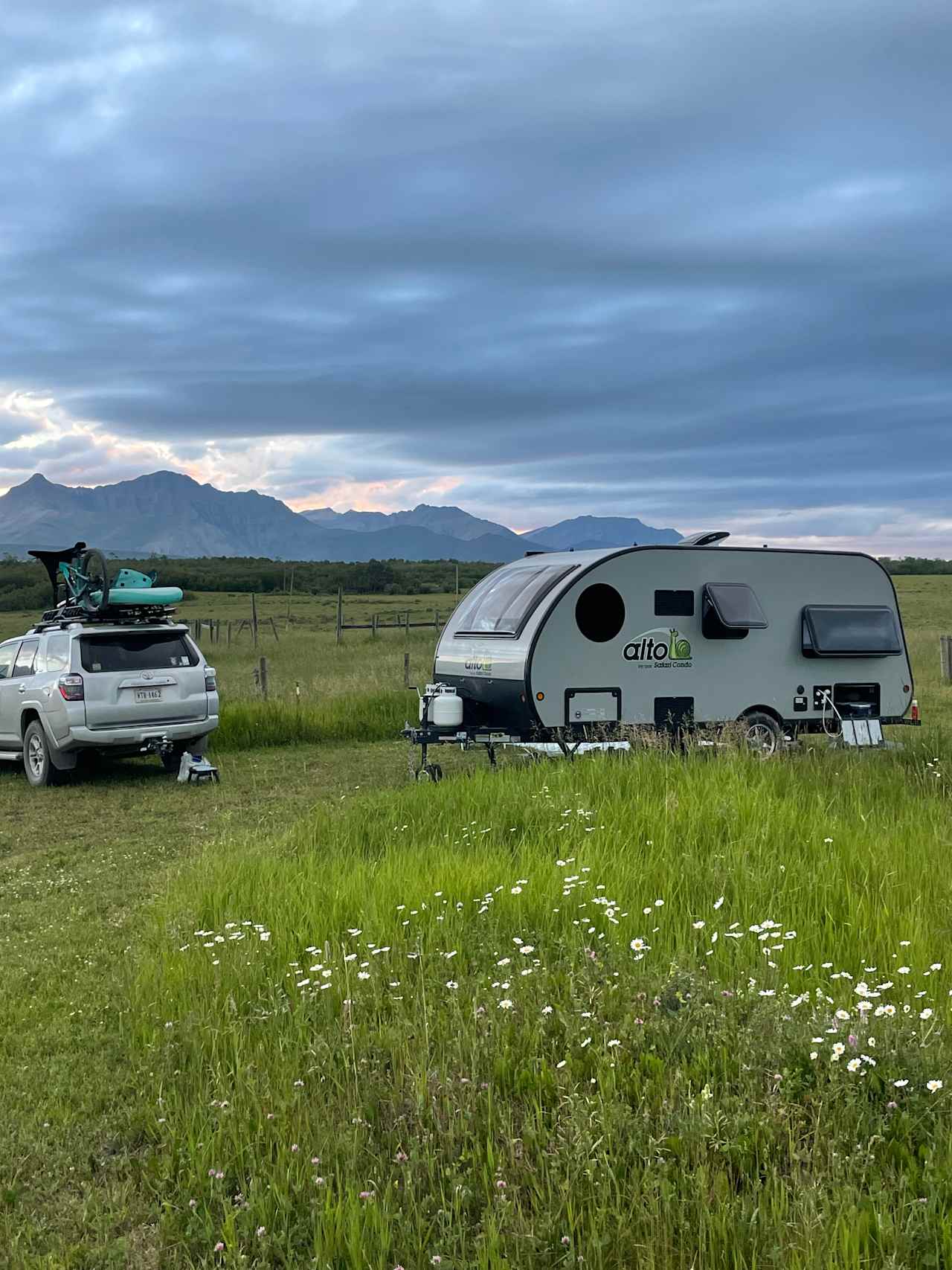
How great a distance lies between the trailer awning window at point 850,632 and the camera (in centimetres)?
1328

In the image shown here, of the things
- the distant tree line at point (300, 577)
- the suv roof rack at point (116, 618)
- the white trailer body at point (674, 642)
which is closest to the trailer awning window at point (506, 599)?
the white trailer body at point (674, 642)

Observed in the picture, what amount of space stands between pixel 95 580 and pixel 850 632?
9.35 meters

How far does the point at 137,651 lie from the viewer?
13172 mm

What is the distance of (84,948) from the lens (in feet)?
20.1

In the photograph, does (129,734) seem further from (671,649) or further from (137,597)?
(671,649)

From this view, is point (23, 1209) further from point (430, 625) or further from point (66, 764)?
point (430, 625)

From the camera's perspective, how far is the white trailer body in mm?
11922

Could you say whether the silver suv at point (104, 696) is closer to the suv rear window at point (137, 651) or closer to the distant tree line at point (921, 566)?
the suv rear window at point (137, 651)

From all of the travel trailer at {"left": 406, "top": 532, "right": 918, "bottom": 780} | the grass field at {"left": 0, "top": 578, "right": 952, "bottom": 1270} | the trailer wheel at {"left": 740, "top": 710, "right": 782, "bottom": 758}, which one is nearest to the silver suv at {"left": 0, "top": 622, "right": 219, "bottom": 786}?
the travel trailer at {"left": 406, "top": 532, "right": 918, "bottom": 780}

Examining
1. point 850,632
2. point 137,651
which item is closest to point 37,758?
point 137,651

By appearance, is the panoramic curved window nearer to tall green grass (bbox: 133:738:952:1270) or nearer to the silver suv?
the silver suv

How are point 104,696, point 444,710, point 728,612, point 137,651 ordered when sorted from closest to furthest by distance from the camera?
point 444,710 < point 728,612 < point 104,696 < point 137,651

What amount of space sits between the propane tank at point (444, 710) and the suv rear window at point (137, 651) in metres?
3.30

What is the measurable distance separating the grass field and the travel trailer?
13.4ft
